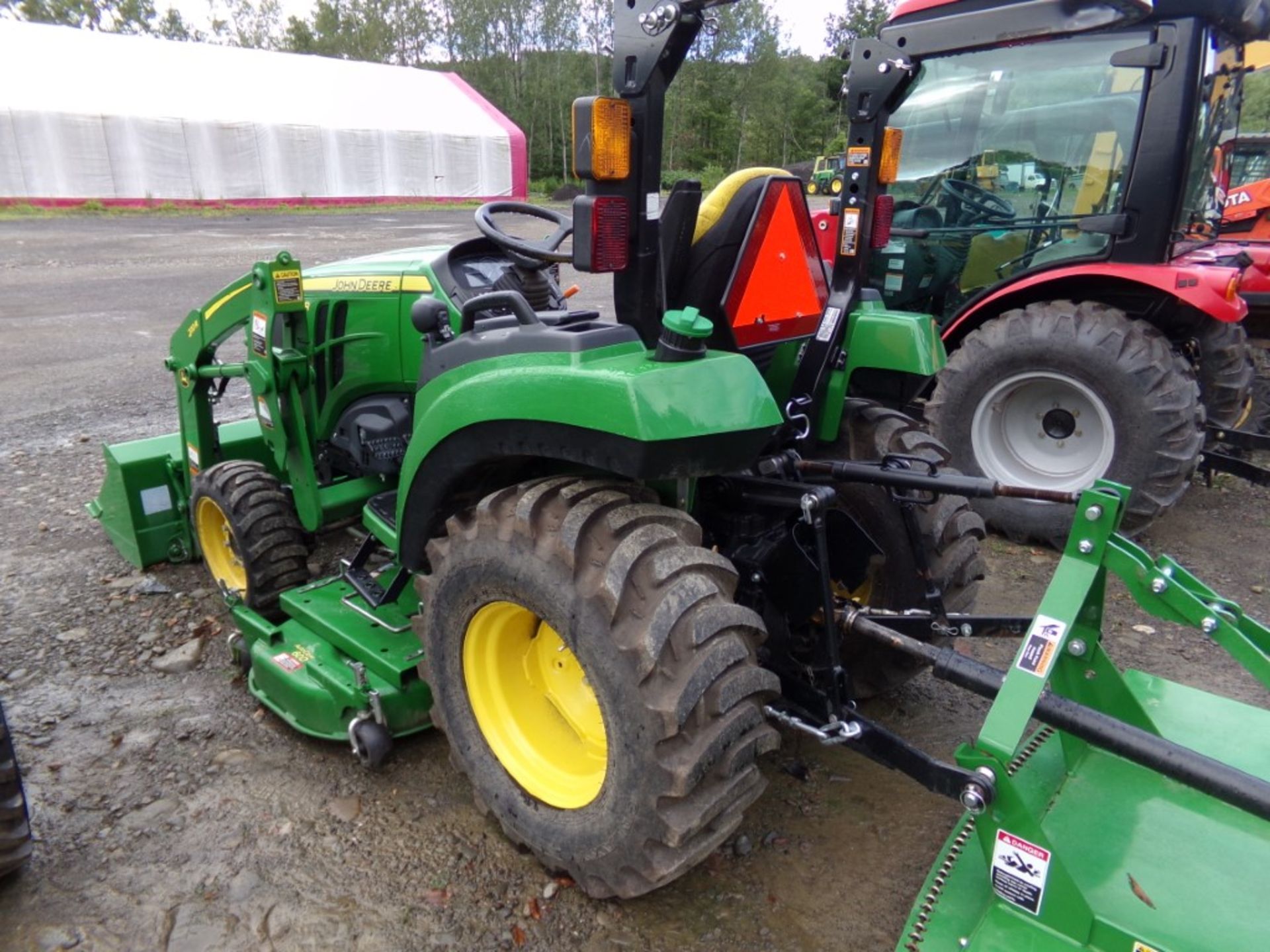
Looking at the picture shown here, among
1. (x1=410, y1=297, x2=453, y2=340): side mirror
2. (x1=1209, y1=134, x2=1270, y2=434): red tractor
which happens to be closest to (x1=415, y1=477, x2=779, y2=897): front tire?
(x1=410, y1=297, x2=453, y2=340): side mirror

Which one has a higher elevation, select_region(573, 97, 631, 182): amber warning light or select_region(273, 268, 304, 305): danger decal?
select_region(573, 97, 631, 182): amber warning light

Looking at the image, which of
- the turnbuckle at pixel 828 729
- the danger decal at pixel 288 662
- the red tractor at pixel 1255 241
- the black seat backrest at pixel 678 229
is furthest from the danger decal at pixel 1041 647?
the red tractor at pixel 1255 241

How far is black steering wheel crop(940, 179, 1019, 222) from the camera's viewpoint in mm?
4734

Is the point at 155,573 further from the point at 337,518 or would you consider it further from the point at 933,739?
the point at 933,739

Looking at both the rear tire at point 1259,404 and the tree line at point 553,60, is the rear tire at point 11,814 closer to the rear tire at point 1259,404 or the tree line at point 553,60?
the rear tire at point 1259,404

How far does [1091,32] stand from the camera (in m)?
4.26

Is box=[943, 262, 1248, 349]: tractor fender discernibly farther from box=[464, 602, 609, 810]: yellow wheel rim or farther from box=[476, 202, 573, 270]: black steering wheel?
box=[464, 602, 609, 810]: yellow wheel rim

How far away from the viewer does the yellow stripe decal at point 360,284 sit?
10.4ft

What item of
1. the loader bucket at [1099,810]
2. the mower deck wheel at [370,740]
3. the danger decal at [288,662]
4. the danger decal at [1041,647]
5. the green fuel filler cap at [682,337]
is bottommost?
the mower deck wheel at [370,740]

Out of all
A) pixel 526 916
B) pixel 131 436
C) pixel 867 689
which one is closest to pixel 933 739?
pixel 867 689

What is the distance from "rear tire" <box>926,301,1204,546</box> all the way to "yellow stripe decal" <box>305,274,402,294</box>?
283 centimetres

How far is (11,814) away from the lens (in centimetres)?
203

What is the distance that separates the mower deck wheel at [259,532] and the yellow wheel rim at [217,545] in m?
0.02

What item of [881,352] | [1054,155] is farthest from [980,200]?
[881,352]
